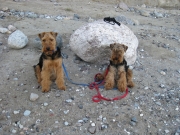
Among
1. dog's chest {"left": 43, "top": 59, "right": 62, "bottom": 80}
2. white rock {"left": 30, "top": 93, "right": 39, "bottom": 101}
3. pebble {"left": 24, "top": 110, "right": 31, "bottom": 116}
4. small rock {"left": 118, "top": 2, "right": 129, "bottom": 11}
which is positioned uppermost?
dog's chest {"left": 43, "top": 59, "right": 62, "bottom": 80}

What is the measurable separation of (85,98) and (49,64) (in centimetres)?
127

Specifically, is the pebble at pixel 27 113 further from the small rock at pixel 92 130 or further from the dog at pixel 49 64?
the small rock at pixel 92 130

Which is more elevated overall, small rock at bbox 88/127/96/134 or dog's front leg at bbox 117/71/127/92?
dog's front leg at bbox 117/71/127/92

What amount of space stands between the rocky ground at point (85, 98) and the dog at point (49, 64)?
0.25m

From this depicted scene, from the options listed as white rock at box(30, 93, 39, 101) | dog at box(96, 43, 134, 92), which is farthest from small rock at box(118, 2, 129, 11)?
white rock at box(30, 93, 39, 101)

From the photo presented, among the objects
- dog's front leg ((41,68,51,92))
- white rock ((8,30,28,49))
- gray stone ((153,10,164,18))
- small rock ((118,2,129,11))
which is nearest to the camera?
dog's front leg ((41,68,51,92))

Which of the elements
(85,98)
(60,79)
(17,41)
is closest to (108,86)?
(85,98)

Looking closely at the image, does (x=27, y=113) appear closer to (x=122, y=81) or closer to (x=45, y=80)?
(x=45, y=80)

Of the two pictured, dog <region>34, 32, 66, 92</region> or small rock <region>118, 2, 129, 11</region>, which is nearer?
dog <region>34, 32, 66, 92</region>

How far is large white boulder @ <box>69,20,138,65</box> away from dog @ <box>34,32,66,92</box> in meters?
1.39

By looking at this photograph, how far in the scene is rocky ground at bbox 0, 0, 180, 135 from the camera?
5.30 m

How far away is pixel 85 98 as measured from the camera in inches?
243

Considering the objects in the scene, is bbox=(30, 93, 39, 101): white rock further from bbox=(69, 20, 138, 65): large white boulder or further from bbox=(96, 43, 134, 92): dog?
bbox=(69, 20, 138, 65): large white boulder

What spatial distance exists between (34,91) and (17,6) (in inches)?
331
